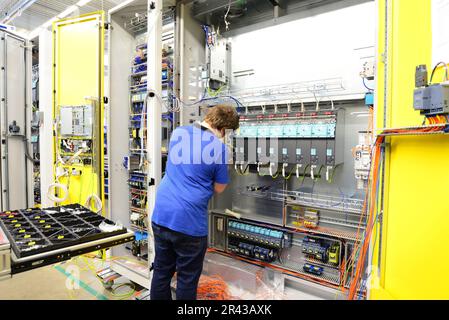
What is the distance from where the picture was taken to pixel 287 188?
2695 millimetres

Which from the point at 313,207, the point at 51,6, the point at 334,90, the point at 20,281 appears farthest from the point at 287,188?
the point at 51,6

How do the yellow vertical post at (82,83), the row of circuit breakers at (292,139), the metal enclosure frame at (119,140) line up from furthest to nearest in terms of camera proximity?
the yellow vertical post at (82,83), the metal enclosure frame at (119,140), the row of circuit breakers at (292,139)

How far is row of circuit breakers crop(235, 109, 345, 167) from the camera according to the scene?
2.18m

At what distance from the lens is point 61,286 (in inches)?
96.9

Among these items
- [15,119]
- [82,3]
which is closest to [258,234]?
[15,119]

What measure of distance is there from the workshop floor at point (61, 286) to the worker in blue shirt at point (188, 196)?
3.23ft

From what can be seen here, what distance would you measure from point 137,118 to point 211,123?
138 cm

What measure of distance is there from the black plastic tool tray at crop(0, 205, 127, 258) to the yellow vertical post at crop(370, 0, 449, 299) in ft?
5.22

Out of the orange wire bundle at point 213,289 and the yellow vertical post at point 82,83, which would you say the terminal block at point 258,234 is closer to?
the orange wire bundle at point 213,289

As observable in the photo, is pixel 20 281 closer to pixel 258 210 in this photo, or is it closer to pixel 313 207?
pixel 258 210

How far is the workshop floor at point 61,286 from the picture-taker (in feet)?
7.59

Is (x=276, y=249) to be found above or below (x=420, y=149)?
below

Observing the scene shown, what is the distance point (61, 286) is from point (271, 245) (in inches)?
79.7

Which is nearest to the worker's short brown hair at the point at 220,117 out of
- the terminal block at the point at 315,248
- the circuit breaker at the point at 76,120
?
the terminal block at the point at 315,248
